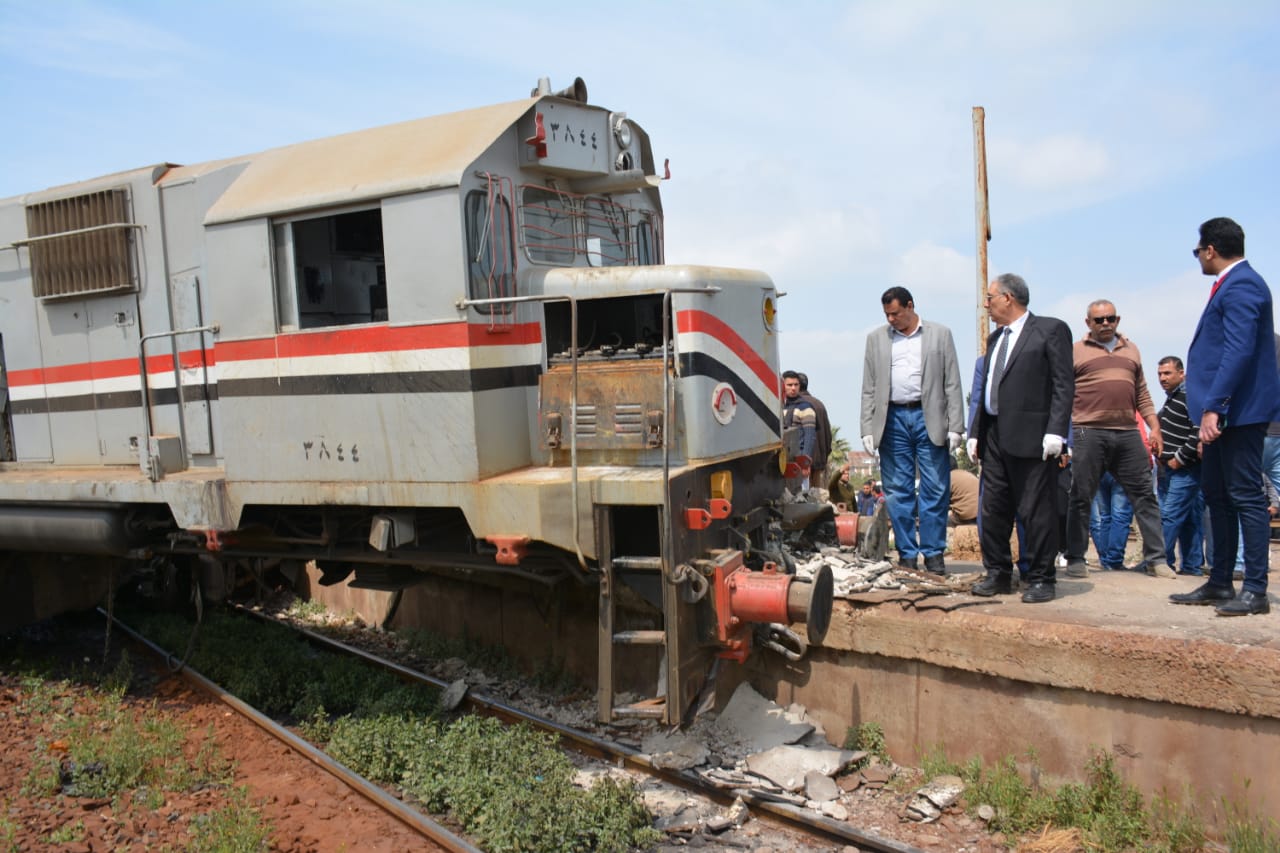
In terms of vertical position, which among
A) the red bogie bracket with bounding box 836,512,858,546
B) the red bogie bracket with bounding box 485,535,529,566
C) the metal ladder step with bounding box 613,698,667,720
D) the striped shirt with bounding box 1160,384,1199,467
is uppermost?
the striped shirt with bounding box 1160,384,1199,467

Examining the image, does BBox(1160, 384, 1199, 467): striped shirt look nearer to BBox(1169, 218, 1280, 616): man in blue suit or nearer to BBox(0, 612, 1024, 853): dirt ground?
BBox(1169, 218, 1280, 616): man in blue suit

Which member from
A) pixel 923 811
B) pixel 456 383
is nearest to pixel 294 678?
pixel 456 383

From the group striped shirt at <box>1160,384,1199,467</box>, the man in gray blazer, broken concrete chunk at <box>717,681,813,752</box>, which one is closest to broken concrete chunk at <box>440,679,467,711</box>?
broken concrete chunk at <box>717,681,813,752</box>

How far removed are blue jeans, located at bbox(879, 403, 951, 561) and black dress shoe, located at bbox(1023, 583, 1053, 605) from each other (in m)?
0.98

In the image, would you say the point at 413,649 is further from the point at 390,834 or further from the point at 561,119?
the point at 561,119

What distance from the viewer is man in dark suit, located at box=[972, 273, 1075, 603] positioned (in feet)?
18.4

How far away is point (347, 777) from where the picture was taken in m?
5.53

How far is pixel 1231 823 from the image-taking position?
4332 mm

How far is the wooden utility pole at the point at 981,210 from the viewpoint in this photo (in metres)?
12.1

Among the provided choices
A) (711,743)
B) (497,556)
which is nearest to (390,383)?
(497,556)

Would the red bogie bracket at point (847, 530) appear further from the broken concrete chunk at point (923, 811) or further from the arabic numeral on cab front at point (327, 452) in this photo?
the arabic numeral on cab front at point (327, 452)

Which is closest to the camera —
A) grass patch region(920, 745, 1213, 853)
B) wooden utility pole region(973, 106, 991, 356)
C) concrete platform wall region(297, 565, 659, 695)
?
grass patch region(920, 745, 1213, 853)

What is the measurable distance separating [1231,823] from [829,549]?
296 cm

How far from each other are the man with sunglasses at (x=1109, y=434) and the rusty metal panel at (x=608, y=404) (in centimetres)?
353
